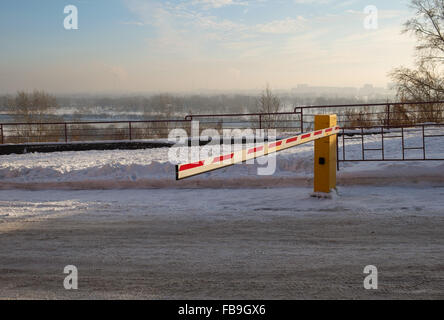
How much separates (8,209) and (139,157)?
8.17 metres

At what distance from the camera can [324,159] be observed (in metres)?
8.30

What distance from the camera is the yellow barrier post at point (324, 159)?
8273 millimetres

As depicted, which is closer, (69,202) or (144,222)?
(144,222)

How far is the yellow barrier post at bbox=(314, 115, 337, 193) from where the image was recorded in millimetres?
8273

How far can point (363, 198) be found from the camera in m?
8.45

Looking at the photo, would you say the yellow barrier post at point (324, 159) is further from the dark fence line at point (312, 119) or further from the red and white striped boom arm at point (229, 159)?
the dark fence line at point (312, 119)

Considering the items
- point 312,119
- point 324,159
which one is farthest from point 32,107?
point 324,159
